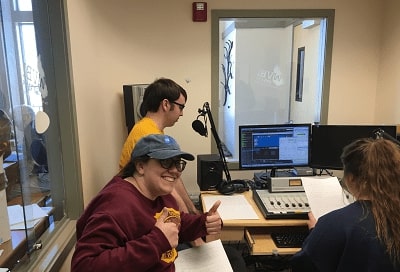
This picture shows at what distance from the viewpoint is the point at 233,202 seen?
217cm

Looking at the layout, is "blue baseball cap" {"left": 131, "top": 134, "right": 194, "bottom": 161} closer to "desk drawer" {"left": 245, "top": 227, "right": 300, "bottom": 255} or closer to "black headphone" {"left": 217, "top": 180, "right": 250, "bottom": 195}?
"desk drawer" {"left": 245, "top": 227, "right": 300, "bottom": 255}

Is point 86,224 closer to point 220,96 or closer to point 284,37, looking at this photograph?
point 220,96

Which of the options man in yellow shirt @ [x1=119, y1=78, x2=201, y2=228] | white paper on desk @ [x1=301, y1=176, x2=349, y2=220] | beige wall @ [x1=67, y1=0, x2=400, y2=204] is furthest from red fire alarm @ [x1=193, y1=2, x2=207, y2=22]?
white paper on desk @ [x1=301, y1=176, x2=349, y2=220]

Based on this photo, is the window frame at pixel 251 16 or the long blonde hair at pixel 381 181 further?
the window frame at pixel 251 16

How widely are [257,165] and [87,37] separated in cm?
156

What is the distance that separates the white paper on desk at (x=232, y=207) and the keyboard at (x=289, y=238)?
17 centimetres

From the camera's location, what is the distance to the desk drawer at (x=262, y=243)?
1772 millimetres

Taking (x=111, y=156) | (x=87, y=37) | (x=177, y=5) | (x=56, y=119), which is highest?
(x=177, y=5)

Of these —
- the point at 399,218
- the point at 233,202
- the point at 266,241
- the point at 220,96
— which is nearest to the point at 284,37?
the point at 220,96

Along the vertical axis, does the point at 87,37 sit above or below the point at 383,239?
above

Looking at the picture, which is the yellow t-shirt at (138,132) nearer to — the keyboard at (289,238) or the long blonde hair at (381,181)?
the keyboard at (289,238)

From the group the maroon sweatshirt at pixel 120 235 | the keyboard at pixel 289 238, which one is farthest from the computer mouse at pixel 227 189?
the maroon sweatshirt at pixel 120 235

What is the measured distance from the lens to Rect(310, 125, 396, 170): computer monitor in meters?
2.28

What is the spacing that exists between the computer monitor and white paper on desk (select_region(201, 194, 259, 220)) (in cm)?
65
